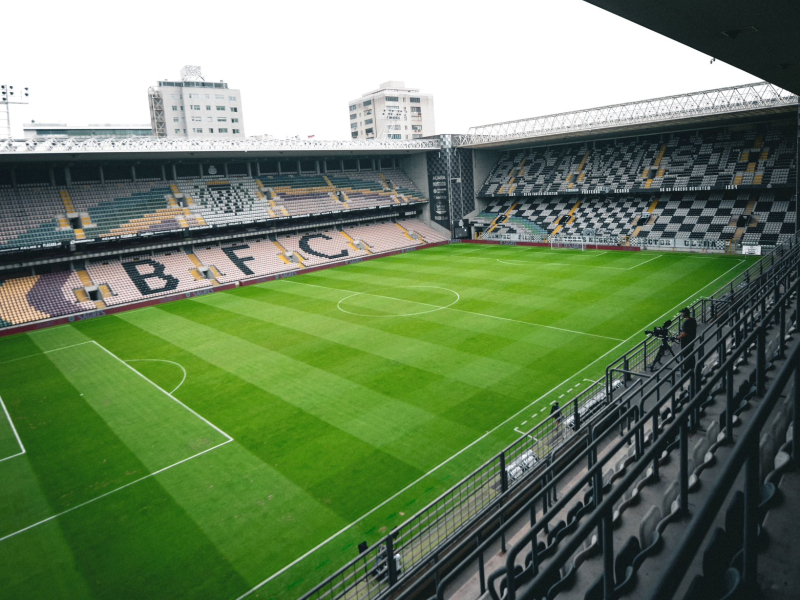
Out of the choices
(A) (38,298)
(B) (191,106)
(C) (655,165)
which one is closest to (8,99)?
(A) (38,298)

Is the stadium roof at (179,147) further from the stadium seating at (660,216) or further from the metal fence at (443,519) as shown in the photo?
the metal fence at (443,519)

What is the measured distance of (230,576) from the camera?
8508 millimetres

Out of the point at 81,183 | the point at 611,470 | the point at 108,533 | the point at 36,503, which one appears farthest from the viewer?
the point at 81,183

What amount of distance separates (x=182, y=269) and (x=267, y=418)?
22539mm

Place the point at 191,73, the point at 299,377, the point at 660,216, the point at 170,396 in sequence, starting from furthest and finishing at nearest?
the point at 191,73, the point at 660,216, the point at 299,377, the point at 170,396

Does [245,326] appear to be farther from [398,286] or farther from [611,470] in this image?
[611,470]

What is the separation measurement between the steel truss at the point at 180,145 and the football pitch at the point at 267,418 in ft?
32.3

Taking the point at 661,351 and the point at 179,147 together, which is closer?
the point at 661,351

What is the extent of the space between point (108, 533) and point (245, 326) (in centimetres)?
1376

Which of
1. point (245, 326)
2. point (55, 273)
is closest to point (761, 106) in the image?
point (245, 326)

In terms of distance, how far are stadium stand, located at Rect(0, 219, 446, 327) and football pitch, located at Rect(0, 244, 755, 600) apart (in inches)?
107

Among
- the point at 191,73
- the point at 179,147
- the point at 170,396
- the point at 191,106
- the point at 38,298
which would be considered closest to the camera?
the point at 170,396

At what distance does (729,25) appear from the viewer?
673 cm

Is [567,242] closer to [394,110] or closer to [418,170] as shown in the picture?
[418,170]
